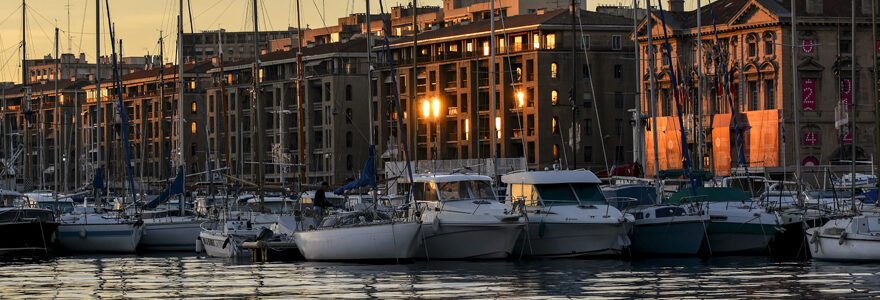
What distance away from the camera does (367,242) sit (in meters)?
50.2

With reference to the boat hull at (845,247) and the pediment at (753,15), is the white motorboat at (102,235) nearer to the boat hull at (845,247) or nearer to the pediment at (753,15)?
the boat hull at (845,247)

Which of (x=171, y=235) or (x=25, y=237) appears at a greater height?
(x=25, y=237)

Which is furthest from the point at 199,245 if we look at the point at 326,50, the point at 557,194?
the point at 326,50

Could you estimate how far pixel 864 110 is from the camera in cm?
10200

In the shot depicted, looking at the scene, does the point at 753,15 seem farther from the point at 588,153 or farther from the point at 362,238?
the point at 362,238

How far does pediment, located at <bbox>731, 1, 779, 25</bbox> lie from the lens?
102 m

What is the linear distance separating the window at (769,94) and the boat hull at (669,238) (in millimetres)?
51426

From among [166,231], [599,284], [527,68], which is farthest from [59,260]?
[527,68]

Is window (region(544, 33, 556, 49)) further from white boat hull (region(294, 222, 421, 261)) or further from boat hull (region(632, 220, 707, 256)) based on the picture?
white boat hull (region(294, 222, 421, 261))

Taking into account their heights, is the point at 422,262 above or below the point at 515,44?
below

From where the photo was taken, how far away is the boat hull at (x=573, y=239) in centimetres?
5109

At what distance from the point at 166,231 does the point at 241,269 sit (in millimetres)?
17022

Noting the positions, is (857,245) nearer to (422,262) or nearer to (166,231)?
(422,262)

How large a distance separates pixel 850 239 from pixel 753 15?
2264 inches
